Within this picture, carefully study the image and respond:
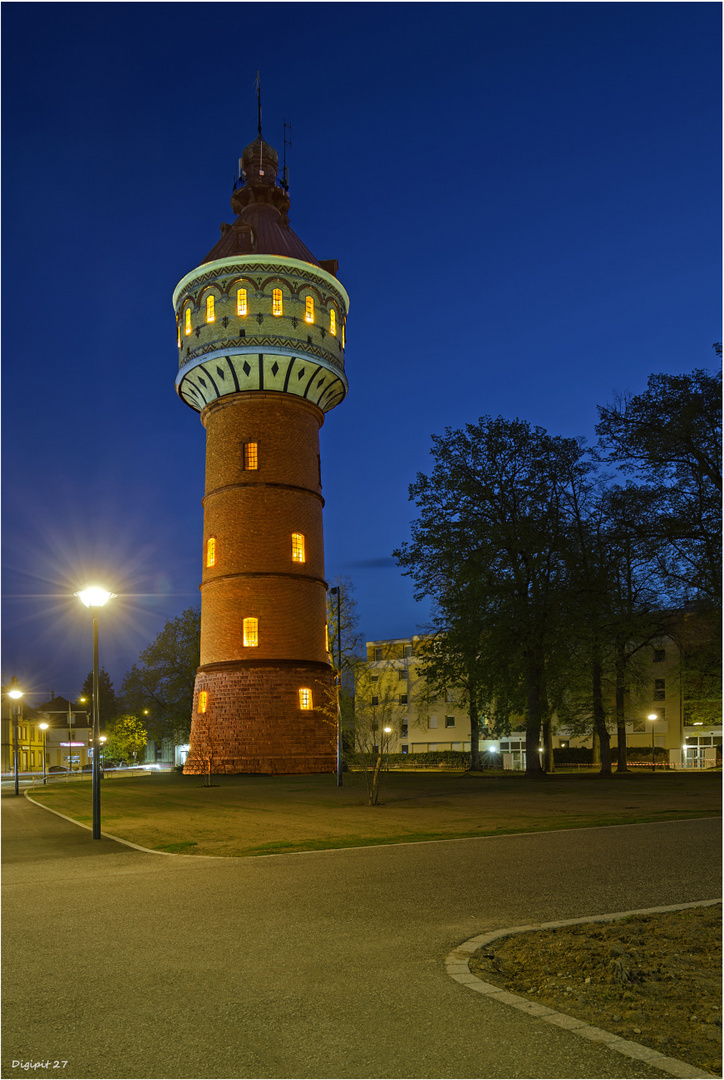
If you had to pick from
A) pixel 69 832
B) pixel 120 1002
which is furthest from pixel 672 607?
pixel 120 1002

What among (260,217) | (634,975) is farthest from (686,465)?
(260,217)

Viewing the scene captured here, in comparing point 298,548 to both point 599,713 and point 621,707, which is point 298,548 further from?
point 621,707

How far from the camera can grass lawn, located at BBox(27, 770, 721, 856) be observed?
1509 cm

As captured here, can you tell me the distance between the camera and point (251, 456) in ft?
127

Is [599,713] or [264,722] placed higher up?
[599,713]

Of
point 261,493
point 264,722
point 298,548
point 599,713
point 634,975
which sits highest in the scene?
point 261,493

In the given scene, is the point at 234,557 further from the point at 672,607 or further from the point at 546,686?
the point at 672,607

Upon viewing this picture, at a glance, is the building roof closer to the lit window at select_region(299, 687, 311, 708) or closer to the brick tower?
the brick tower

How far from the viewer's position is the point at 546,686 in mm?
35375

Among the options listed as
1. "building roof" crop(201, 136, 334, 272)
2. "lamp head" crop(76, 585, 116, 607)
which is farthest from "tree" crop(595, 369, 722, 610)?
"building roof" crop(201, 136, 334, 272)

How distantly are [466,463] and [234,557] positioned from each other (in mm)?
11003

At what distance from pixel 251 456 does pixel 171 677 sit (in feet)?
81.4

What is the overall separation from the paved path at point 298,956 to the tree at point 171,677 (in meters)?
45.1

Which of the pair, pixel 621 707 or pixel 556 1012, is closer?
pixel 556 1012
